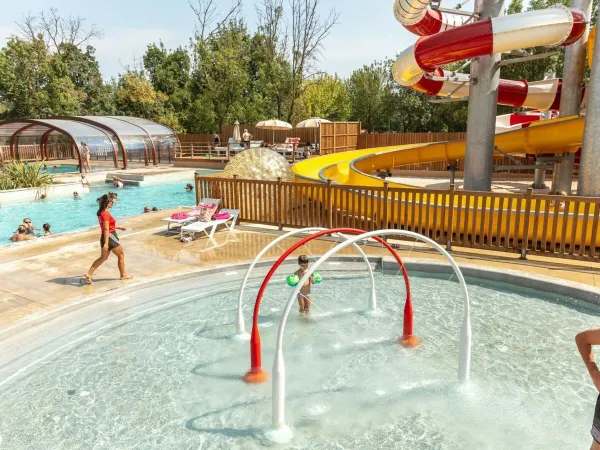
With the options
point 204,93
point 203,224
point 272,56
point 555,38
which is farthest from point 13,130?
point 555,38

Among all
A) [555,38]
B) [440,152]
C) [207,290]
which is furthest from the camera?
[440,152]

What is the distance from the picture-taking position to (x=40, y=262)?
820 cm

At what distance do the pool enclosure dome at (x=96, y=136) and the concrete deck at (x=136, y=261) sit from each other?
17288mm

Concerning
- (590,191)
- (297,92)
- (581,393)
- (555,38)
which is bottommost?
(581,393)

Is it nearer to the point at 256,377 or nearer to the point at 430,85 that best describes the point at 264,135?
the point at 430,85

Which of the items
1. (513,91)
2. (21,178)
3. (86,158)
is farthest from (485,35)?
(86,158)

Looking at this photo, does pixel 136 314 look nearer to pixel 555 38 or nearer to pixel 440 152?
pixel 555 38

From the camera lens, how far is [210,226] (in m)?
10.4

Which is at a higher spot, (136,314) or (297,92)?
(297,92)

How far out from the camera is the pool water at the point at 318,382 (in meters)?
3.94

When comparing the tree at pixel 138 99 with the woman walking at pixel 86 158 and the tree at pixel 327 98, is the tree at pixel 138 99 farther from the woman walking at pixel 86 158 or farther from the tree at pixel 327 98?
the woman walking at pixel 86 158

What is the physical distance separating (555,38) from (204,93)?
39032mm

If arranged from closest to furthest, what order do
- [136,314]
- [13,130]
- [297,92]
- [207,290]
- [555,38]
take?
[136,314] → [207,290] → [555,38] → [13,130] → [297,92]

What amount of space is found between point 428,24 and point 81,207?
14.6m
